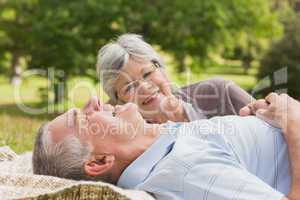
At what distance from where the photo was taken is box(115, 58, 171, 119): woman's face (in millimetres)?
3941

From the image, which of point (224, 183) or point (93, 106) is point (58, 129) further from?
point (224, 183)

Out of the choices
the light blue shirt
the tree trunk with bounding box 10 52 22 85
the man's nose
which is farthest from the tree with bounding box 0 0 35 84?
the light blue shirt

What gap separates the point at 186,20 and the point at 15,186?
13214 millimetres

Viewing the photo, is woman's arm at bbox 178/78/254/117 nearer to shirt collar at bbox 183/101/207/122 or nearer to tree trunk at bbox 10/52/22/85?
shirt collar at bbox 183/101/207/122

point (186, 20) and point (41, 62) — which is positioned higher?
point (186, 20)

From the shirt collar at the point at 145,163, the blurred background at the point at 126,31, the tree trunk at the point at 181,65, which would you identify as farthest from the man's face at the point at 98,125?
the tree trunk at the point at 181,65

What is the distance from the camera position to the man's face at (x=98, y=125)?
2477 mm

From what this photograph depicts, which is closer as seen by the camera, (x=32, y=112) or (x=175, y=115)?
(x=175, y=115)

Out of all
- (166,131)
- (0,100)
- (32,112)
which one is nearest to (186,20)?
(32,112)

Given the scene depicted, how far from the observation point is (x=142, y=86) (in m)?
3.95

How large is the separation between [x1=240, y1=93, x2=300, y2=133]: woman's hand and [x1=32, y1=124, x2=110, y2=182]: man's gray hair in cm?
79

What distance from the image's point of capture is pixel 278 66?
1800 cm

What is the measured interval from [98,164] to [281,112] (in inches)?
33.7

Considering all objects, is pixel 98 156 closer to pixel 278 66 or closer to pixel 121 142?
pixel 121 142
